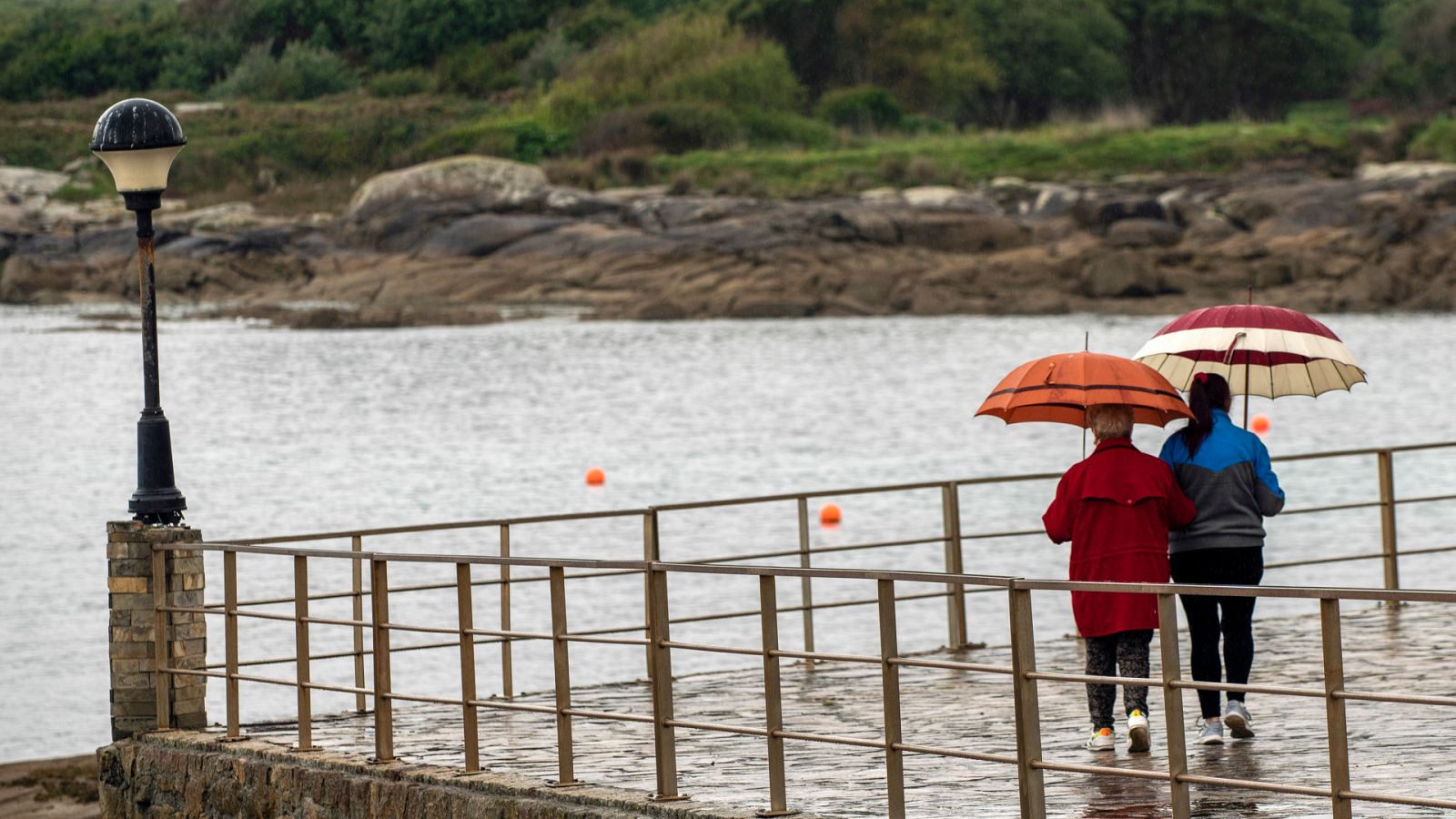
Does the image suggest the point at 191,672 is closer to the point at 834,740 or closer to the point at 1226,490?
the point at 834,740

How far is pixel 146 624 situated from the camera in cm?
1160

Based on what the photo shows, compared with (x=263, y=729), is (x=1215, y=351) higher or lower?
higher

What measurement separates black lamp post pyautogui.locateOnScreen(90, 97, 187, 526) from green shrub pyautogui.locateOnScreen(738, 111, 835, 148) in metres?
66.8

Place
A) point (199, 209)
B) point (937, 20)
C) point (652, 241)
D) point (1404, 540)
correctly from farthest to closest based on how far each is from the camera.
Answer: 1. point (937, 20)
2. point (199, 209)
3. point (652, 241)
4. point (1404, 540)

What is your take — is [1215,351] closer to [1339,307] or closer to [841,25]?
[1339,307]

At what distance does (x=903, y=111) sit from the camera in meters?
88.6

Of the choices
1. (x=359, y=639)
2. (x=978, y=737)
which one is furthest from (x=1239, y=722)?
(x=359, y=639)

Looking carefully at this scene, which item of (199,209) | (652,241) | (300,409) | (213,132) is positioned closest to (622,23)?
(213,132)

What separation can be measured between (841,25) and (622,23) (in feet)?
34.5

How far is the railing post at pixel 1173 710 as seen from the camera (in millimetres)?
6602

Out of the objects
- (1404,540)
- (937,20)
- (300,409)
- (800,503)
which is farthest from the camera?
(937,20)

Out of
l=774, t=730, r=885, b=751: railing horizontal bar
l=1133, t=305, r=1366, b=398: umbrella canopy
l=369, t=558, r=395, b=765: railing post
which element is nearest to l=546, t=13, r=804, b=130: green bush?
l=369, t=558, r=395, b=765: railing post

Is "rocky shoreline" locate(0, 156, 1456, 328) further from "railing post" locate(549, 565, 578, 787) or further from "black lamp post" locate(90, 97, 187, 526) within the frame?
"railing post" locate(549, 565, 578, 787)

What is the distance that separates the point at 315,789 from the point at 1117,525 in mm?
3760
